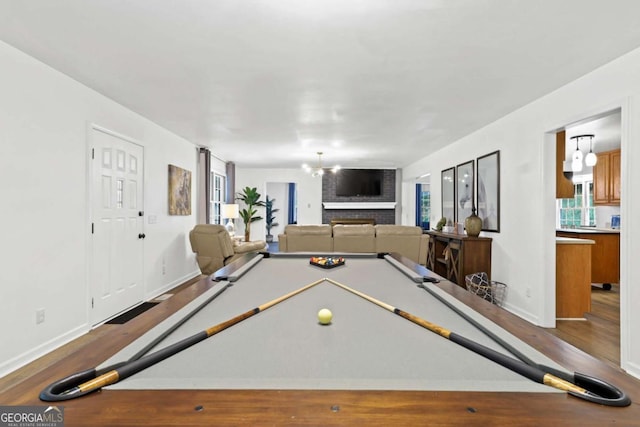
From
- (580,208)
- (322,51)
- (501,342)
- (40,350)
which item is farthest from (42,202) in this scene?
(580,208)

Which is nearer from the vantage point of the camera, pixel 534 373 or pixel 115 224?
pixel 534 373

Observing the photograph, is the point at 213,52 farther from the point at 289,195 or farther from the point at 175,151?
the point at 289,195

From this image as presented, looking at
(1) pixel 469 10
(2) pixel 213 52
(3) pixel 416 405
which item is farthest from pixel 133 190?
(3) pixel 416 405

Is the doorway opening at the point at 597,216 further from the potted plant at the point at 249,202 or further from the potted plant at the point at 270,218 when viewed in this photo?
the potted plant at the point at 270,218

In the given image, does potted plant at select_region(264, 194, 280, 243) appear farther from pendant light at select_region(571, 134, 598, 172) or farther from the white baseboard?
pendant light at select_region(571, 134, 598, 172)

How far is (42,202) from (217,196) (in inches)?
194

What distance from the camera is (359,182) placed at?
913cm

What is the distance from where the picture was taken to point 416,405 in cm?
69

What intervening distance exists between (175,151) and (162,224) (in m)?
1.17

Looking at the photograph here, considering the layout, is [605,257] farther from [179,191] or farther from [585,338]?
[179,191]

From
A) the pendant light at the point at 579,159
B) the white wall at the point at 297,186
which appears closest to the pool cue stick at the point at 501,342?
the pendant light at the point at 579,159

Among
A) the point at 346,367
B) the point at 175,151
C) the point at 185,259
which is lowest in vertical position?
the point at 185,259

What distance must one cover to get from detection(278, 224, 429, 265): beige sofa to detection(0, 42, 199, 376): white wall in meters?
2.52

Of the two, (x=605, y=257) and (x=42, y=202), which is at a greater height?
(x=42, y=202)
